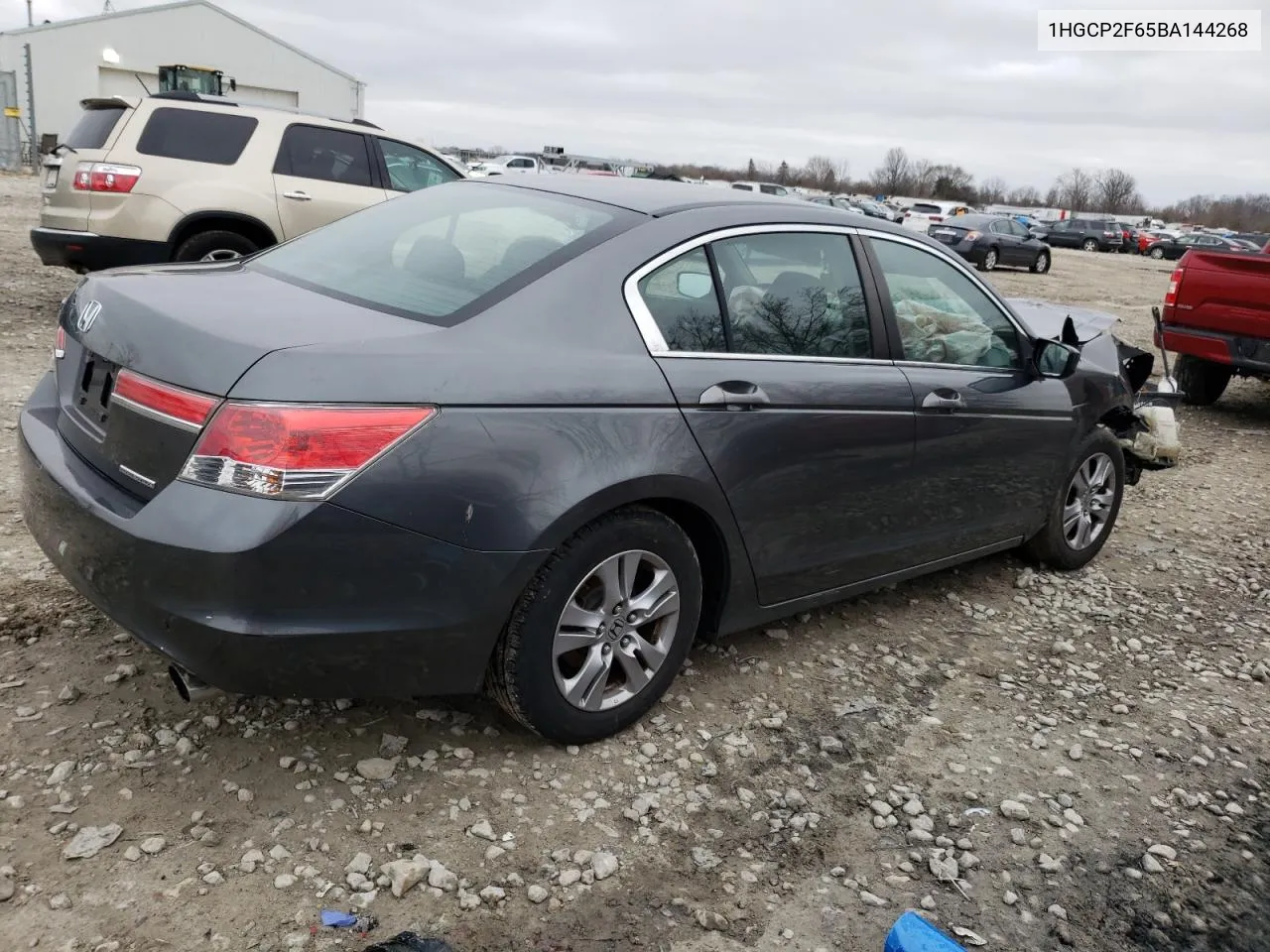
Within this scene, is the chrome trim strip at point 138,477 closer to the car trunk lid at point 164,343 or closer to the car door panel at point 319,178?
the car trunk lid at point 164,343

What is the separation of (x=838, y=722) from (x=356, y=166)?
696cm

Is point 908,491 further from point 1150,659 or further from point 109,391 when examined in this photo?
point 109,391

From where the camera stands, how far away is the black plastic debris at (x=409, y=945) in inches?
84.8

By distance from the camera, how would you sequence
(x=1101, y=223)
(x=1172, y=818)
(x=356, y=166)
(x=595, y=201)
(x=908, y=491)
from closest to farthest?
(x=1172, y=818)
(x=595, y=201)
(x=908, y=491)
(x=356, y=166)
(x=1101, y=223)

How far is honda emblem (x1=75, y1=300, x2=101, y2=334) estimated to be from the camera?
9.30 feet

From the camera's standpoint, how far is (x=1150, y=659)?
4.16 meters

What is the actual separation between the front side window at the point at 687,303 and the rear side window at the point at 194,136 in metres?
6.15

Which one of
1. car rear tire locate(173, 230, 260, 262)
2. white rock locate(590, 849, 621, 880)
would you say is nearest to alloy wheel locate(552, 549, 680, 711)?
white rock locate(590, 849, 621, 880)

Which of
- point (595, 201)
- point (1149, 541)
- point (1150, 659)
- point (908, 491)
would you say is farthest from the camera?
point (1149, 541)

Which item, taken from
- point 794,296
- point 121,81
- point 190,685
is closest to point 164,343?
point 190,685

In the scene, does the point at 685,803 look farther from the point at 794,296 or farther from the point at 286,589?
the point at 794,296

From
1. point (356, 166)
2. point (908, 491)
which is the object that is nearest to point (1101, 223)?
point (356, 166)

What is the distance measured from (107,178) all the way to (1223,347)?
8.85 metres

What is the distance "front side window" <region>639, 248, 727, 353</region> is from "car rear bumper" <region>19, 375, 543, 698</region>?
0.85 m
